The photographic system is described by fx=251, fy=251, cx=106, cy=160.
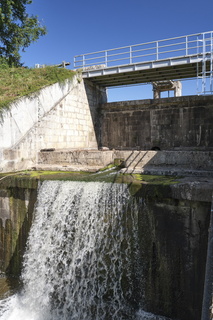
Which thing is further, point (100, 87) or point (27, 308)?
point (100, 87)

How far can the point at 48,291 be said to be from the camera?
5715 mm

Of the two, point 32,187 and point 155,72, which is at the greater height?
point 155,72

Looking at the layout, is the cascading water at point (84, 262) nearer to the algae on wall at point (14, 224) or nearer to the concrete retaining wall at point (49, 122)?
the algae on wall at point (14, 224)

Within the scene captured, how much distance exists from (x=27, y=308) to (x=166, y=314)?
9.96 ft

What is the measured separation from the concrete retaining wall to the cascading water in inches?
126

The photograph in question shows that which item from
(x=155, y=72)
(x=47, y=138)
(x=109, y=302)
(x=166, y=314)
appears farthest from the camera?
(x=155, y=72)

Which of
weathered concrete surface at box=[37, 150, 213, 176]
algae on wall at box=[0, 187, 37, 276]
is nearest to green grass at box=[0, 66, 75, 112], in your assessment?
weathered concrete surface at box=[37, 150, 213, 176]

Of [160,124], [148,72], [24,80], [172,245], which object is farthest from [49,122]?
[172,245]

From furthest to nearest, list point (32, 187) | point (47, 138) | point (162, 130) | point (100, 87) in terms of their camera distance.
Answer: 1. point (100, 87)
2. point (162, 130)
3. point (47, 138)
4. point (32, 187)

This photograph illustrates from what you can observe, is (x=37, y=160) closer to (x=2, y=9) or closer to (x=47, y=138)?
(x=47, y=138)

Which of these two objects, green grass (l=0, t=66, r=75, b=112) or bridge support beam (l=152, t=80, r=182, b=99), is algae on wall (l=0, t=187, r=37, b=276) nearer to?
green grass (l=0, t=66, r=75, b=112)

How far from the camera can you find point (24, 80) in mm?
10430

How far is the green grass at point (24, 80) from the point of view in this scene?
9.01 metres

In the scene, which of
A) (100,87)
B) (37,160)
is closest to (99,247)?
(37,160)
